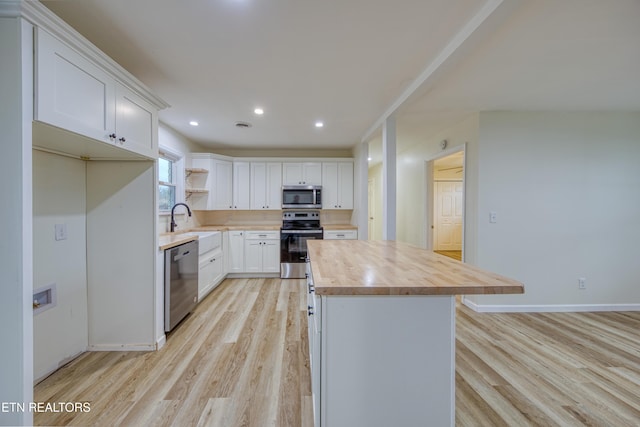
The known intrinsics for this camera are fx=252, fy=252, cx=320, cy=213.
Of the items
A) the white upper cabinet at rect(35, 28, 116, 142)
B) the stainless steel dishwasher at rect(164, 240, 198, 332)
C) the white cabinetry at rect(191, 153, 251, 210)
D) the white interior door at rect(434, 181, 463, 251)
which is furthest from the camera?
the white interior door at rect(434, 181, 463, 251)

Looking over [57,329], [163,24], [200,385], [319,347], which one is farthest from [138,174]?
[319,347]

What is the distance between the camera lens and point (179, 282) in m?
2.52

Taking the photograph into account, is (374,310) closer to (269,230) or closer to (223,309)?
(223,309)

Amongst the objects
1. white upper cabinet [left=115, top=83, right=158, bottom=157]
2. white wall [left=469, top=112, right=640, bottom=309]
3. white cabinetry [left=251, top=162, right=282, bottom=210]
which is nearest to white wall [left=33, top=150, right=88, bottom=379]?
white upper cabinet [left=115, top=83, right=158, bottom=157]

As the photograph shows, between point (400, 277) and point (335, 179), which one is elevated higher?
point (335, 179)

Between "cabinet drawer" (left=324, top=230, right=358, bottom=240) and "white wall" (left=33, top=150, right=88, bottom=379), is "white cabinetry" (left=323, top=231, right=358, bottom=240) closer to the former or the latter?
"cabinet drawer" (left=324, top=230, right=358, bottom=240)

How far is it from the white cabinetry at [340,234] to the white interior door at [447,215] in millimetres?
4249

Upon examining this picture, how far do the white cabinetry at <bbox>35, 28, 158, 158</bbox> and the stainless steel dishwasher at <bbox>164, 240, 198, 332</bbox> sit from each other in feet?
3.36

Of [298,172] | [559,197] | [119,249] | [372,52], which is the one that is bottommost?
[119,249]

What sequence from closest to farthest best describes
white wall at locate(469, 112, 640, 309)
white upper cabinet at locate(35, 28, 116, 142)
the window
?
white upper cabinet at locate(35, 28, 116, 142), white wall at locate(469, 112, 640, 309), the window

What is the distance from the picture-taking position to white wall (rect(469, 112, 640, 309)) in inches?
116

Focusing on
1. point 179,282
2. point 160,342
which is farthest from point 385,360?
point 179,282

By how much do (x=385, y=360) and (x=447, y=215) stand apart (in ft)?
23.8

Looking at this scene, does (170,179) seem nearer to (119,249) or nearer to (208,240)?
(208,240)
